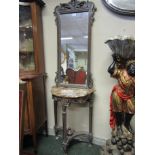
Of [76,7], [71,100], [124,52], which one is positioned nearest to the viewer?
[124,52]

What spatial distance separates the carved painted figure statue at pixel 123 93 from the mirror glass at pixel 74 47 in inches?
22.9

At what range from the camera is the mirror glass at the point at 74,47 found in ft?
7.52

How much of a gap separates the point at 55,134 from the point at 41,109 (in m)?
0.44

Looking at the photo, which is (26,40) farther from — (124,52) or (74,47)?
(124,52)

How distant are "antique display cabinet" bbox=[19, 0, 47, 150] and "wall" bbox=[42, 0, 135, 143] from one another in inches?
4.3

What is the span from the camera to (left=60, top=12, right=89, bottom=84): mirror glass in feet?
7.52

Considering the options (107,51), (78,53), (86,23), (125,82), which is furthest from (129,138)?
(86,23)

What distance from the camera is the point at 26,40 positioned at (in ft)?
8.00

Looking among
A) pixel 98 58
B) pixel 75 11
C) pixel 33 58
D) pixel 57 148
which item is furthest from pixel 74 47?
pixel 57 148

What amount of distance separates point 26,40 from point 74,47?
2.17 ft

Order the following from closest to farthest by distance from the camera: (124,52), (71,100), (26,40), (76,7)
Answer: (124,52) → (71,100) → (76,7) → (26,40)

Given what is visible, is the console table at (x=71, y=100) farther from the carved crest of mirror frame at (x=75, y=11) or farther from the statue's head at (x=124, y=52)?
the statue's head at (x=124, y=52)

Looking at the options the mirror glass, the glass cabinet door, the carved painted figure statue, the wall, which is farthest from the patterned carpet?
the glass cabinet door

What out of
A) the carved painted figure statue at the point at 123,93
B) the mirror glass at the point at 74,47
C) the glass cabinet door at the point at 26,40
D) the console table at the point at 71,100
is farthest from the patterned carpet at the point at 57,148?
the glass cabinet door at the point at 26,40
